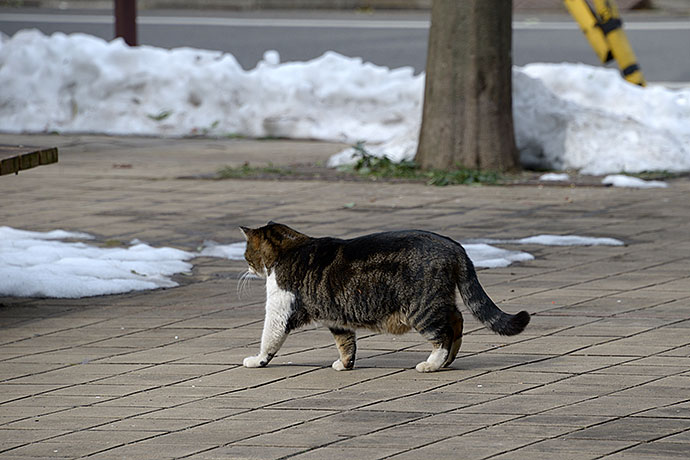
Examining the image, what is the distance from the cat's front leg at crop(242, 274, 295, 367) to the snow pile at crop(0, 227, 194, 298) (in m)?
1.72

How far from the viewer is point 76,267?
21.1ft

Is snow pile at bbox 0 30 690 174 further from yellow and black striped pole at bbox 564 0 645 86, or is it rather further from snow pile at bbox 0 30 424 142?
yellow and black striped pole at bbox 564 0 645 86

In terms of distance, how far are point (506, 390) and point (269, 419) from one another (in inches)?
36.3

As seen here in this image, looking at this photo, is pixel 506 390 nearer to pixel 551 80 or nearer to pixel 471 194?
pixel 471 194

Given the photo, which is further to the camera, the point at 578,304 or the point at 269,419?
the point at 578,304

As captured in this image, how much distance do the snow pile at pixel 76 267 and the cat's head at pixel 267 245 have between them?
1.52m

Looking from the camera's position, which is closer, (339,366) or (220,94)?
(339,366)

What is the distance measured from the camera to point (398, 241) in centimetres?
455

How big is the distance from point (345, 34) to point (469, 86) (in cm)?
1011

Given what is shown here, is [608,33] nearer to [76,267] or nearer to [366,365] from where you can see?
[76,267]

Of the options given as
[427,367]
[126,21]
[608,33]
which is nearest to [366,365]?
[427,367]

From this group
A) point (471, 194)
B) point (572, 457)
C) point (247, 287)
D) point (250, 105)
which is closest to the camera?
point (572, 457)

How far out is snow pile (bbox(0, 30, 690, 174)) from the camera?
38.5 ft

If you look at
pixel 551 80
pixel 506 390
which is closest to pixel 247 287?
pixel 506 390
